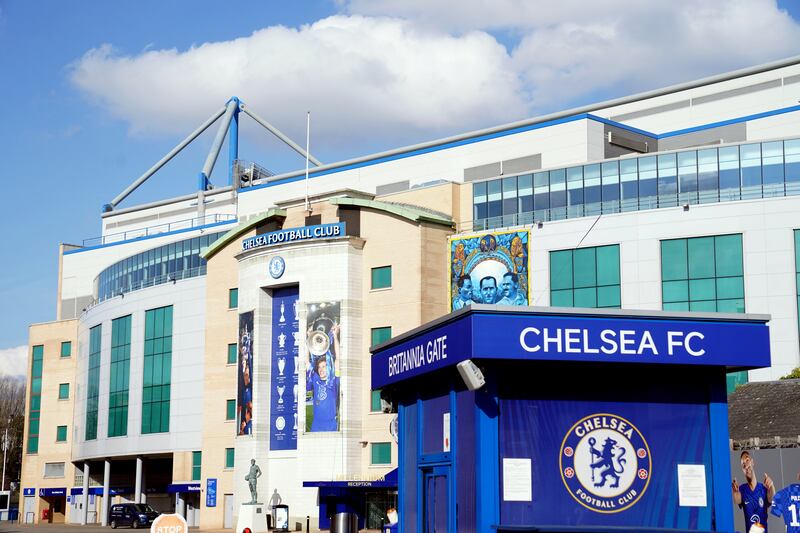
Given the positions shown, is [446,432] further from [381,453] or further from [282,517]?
[282,517]

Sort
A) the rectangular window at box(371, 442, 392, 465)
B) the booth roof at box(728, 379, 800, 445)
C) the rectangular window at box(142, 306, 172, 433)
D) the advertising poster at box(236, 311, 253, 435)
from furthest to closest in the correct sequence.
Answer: the rectangular window at box(142, 306, 172, 433), the advertising poster at box(236, 311, 253, 435), the rectangular window at box(371, 442, 392, 465), the booth roof at box(728, 379, 800, 445)

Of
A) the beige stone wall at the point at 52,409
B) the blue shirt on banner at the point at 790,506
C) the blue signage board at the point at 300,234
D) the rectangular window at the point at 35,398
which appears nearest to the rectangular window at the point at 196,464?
the blue signage board at the point at 300,234

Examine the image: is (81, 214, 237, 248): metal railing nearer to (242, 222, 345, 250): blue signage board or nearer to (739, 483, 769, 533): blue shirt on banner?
(242, 222, 345, 250): blue signage board

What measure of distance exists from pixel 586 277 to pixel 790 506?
38566 millimetres

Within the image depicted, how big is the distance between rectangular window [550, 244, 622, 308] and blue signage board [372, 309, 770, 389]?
40397 millimetres

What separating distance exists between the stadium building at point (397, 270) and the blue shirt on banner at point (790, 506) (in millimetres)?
34345

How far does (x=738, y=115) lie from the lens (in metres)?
71.2

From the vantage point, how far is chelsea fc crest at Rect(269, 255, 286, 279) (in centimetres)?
6425

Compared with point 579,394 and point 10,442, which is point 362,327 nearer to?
point 579,394

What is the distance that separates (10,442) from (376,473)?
3328 inches

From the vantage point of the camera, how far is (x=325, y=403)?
203 ft

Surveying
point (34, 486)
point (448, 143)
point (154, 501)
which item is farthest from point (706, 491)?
point (34, 486)

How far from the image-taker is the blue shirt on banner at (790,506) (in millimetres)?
19609

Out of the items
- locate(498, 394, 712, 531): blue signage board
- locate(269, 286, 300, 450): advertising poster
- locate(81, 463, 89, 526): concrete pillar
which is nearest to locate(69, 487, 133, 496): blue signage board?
locate(81, 463, 89, 526): concrete pillar
